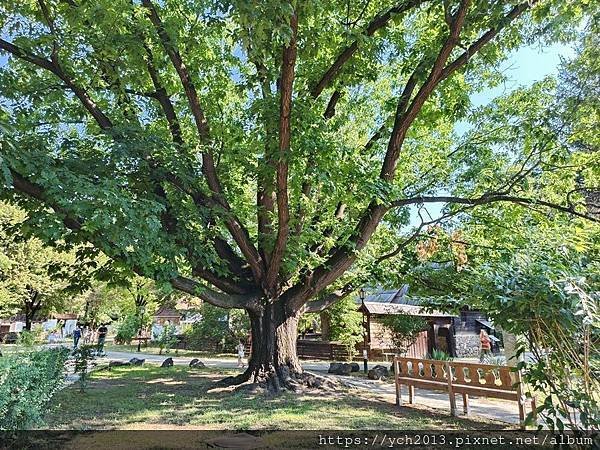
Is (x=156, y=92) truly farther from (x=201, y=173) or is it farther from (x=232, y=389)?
(x=232, y=389)

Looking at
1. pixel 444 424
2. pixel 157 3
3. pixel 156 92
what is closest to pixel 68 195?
pixel 156 92

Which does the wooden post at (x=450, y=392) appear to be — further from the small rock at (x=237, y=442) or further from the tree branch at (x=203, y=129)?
the tree branch at (x=203, y=129)

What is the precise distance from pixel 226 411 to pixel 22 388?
3.48m

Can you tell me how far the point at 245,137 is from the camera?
8.16 meters

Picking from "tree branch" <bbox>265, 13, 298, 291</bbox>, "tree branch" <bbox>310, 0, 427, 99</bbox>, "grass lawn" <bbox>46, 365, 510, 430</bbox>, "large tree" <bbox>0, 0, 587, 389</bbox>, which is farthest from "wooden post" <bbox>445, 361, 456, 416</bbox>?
"tree branch" <bbox>310, 0, 427, 99</bbox>

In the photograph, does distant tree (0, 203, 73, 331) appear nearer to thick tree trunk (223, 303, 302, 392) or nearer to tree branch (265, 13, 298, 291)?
thick tree trunk (223, 303, 302, 392)

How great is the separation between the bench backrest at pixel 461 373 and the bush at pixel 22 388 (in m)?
5.97

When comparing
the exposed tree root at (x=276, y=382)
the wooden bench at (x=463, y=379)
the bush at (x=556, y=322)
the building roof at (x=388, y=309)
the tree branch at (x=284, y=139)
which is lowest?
the exposed tree root at (x=276, y=382)

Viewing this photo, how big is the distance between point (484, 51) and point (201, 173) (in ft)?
18.6

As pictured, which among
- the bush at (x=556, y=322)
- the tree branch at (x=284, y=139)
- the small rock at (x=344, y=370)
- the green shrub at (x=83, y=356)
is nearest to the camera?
the bush at (x=556, y=322)

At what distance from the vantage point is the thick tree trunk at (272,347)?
30.4ft

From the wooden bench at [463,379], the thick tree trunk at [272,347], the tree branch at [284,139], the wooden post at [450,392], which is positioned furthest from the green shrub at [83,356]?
the wooden post at [450,392]

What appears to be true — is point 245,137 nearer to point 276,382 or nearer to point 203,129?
point 203,129

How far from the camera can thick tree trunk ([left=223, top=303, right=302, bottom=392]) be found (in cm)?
927
